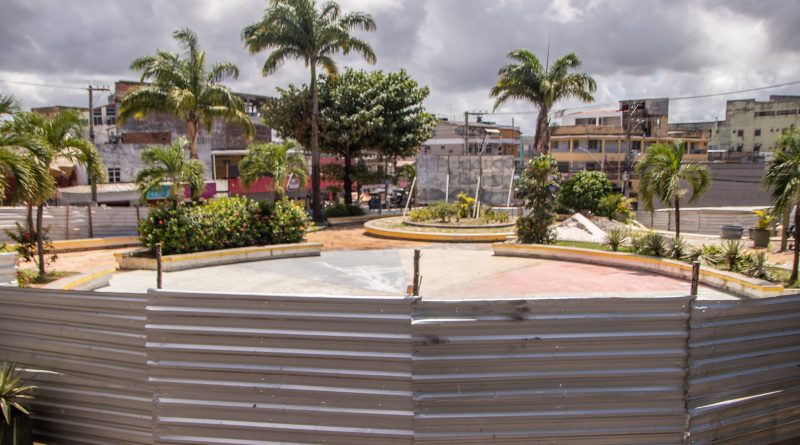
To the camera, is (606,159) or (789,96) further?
(789,96)

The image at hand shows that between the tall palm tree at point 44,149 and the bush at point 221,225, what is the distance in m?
1.77

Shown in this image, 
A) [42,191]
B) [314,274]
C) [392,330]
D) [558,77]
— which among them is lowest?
[314,274]

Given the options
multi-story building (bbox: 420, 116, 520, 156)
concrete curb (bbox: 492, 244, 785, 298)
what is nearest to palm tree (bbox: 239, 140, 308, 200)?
concrete curb (bbox: 492, 244, 785, 298)

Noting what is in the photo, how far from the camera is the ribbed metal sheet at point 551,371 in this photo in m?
4.08

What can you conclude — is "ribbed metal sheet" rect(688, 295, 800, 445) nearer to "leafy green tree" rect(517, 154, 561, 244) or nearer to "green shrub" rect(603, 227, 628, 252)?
"green shrub" rect(603, 227, 628, 252)

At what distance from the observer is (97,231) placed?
1859 cm

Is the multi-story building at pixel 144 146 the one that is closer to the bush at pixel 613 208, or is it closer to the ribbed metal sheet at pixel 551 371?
the bush at pixel 613 208

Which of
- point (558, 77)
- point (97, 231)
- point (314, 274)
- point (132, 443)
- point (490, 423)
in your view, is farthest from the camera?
point (558, 77)

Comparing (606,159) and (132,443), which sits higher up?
(606,159)

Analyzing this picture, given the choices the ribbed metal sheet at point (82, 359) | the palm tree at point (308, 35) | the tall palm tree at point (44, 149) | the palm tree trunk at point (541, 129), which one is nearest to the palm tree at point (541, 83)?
the palm tree trunk at point (541, 129)

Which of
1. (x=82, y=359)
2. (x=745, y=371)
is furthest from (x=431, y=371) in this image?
(x=82, y=359)

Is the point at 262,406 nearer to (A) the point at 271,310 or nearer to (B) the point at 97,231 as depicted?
(A) the point at 271,310

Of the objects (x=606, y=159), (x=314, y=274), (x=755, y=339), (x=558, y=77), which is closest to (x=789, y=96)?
(x=606, y=159)

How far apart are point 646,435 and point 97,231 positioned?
18.4m
